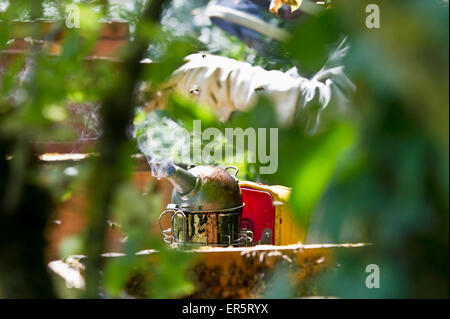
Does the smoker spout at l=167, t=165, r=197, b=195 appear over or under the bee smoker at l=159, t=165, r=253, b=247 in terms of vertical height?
over

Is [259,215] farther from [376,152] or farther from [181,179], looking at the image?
[376,152]

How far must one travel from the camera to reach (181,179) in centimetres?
158

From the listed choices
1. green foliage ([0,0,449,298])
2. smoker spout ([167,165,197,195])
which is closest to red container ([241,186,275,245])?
smoker spout ([167,165,197,195])

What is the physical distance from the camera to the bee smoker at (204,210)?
64.1 inches

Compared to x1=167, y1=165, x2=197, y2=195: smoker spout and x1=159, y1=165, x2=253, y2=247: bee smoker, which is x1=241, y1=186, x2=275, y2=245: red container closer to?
x1=159, y1=165, x2=253, y2=247: bee smoker

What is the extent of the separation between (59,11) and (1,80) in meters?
0.05

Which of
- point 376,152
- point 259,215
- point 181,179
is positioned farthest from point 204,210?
point 376,152

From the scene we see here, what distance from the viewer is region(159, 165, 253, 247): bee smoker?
1.63 m

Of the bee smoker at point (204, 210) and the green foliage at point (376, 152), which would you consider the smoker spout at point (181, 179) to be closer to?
the bee smoker at point (204, 210)

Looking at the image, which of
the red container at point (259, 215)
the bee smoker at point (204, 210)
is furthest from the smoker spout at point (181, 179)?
the red container at point (259, 215)

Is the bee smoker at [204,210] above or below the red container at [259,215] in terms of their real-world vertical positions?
above

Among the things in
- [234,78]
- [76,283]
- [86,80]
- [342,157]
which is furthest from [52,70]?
[234,78]

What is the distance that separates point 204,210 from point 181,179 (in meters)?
0.12

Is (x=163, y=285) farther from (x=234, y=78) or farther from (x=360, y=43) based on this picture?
(x=234, y=78)
